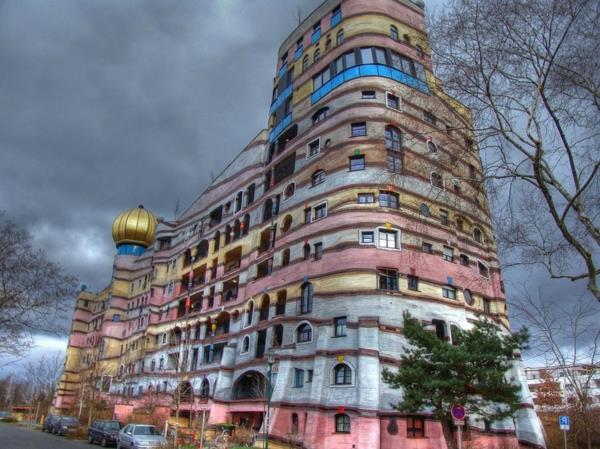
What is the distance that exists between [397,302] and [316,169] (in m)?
9.43

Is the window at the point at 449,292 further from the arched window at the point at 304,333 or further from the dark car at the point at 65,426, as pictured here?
the dark car at the point at 65,426

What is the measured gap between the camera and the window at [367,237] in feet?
81.7

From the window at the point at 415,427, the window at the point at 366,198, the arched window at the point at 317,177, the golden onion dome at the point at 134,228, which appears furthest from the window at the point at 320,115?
the golden onion dome at the point at 134,228

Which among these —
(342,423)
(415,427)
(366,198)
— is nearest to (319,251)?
(366,198)

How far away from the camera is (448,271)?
1012 inches

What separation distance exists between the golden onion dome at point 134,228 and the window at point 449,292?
38.6 meters

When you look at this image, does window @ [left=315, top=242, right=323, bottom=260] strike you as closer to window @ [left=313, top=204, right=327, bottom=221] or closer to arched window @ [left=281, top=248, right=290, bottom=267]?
window @ [left=313, top=204, right=327, bottom=221]

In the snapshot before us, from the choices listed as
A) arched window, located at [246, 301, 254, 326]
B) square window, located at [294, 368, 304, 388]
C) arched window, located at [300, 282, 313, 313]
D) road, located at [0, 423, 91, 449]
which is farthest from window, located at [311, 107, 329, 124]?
road, located at [0, 423, 91, 449]

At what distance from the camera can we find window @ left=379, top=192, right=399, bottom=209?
2612 cm

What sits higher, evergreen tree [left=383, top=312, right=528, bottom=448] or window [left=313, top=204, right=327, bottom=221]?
window [left=313, top=204, right=327, bottom=221]

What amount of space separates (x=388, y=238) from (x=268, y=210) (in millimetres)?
10778

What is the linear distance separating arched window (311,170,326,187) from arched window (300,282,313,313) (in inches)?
238

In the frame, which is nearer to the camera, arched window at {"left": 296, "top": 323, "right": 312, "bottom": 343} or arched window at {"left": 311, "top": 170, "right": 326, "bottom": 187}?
arched window at {"left": 296, "top": 323, "right": 312, "bottom": 343}

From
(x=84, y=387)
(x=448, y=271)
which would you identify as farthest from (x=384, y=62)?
(x=84, y=387)
